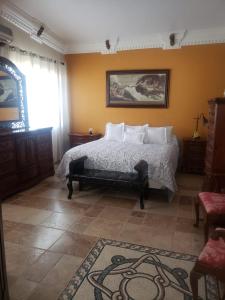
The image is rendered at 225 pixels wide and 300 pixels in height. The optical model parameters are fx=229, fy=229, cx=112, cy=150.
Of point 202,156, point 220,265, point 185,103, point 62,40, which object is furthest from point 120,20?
point 220,265

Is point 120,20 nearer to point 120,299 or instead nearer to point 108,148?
point 108,148

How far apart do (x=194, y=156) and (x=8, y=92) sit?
3840mm

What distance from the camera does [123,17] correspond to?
4113 millimetres

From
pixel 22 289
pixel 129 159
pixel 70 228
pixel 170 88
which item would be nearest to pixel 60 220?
pixel 70 228

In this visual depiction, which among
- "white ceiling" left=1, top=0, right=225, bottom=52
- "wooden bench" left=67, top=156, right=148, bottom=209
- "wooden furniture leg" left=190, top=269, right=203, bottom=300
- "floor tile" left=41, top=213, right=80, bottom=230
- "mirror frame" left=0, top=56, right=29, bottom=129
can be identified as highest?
"white ceiling" left=1, top=0, right=225, bottom=52

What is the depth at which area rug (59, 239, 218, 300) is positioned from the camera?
1.79 metres

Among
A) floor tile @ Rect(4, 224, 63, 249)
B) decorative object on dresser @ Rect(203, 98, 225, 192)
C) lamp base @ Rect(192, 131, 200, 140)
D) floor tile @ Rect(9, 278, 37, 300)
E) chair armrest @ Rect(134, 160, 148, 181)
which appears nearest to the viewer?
floor tile @ Rect(9, 278, 37, 300)

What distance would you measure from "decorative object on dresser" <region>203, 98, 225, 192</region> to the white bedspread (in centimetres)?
63

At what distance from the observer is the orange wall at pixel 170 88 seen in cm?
484

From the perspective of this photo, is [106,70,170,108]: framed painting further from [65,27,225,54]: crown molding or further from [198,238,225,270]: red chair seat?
[198,238,225,270]: red chair seat

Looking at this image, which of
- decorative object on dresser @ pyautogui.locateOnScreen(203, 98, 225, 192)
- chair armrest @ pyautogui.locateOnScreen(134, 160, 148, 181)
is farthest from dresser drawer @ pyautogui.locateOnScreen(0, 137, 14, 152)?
decorative object on dresser @ pyautogui.locateOnScreen(203, 98, 225, 192)

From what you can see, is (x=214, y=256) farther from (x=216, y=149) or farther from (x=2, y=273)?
(x=216, y=149)

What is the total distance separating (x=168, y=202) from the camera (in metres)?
3.51

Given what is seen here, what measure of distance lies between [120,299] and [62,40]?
5.36 m
